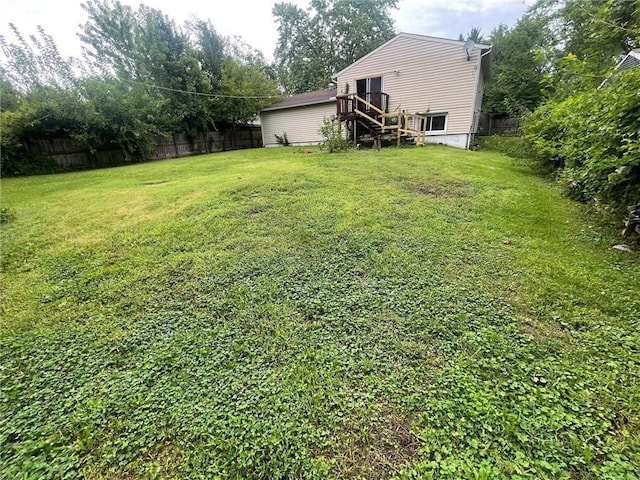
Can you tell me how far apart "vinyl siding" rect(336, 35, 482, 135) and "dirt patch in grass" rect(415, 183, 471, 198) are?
7.61 metres

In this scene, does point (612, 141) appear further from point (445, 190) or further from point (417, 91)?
point (417, 91)

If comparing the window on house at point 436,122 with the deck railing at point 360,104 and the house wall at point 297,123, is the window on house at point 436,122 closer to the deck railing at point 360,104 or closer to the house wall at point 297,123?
the deck railing at point 360,104

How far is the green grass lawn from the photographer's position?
1426 mm

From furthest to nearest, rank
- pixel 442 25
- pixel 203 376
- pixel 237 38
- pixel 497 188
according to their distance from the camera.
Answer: pixel 442 25 < pixel 237 38 < pixel 497 188 < pixel 203 376

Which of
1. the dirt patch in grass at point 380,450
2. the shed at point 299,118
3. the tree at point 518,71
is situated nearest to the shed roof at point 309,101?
the shed at point 299,118

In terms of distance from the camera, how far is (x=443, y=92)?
11758 millimetres

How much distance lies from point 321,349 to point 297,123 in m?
15.9

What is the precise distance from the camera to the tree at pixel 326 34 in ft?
83.1

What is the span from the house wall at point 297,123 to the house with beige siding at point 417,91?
1.60 metres

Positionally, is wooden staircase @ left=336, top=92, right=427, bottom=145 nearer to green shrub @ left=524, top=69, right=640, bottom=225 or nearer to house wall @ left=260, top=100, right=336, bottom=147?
house wall @ left=260, top=100, right=336, bottom=147

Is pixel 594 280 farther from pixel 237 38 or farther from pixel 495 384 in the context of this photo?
pixel 237 38

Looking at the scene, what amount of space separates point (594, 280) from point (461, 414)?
7.12 ft

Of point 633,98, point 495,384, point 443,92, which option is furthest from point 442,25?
point 495,384

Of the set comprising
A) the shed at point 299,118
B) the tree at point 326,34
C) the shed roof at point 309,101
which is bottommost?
the shed at point 299,118
